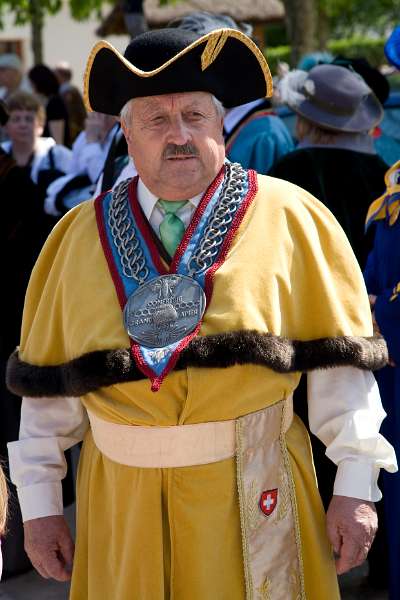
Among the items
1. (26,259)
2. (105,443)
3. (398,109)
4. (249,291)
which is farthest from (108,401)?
(398,109)

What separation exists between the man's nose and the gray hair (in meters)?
0.12

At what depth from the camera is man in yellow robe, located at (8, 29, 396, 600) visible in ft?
8.62

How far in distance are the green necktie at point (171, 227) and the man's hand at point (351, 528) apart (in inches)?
30.1

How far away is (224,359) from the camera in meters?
2.55

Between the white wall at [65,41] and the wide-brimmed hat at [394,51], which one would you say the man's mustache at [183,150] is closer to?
the wide-brimmed hat at [394,51]

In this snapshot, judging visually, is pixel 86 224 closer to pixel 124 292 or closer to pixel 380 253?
pixel 124 292

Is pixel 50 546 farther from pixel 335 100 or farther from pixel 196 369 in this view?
pixel 335 100

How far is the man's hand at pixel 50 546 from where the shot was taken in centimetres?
279

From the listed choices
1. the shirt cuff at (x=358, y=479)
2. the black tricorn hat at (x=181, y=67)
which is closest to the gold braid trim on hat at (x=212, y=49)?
the black tricorn hat at (x=181, y=67)

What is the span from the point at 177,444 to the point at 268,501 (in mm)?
278

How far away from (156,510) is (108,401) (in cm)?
29

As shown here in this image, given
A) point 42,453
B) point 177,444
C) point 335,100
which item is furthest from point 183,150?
point 335,100

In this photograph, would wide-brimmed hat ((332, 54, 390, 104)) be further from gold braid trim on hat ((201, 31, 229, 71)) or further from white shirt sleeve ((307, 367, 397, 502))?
white shirt sleeve ((307, 367, 397, 502))

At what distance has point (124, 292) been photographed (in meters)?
2.70
